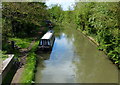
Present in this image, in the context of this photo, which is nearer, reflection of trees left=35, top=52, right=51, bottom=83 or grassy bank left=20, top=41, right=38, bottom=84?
grassy bank left=20, top=41, right=38, bottom=84

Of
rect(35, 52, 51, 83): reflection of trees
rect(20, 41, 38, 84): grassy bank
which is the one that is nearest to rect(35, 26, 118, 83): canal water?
rect(35, 52, 51, 83): reflection of trees

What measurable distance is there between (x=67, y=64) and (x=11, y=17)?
616cm

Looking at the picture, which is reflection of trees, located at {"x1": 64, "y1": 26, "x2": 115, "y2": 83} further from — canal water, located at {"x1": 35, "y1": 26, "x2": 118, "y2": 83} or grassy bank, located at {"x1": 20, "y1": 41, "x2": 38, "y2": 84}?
grassy bank, located at {"x1": 20, "y1": 41, "x2": 38, "y2": 84}

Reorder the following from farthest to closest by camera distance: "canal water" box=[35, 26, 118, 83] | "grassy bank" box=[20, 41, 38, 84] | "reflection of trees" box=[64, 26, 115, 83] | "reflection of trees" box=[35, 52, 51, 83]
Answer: "reflection of trees" box=[35, 52, 51, 83] < "reflection of trees" box=[64, 26, 115, 83] < "canal water" box=[35, 26, 118, 83] < "grassy bank" box=[20, 41, 38, 84]

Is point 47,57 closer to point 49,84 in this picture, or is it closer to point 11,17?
point 11,17

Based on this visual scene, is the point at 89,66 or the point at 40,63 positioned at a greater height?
the point at 40,63

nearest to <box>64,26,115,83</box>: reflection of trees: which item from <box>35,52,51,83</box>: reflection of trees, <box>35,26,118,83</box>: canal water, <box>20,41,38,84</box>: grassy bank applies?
<box>35,26,118,83</box>: canal water

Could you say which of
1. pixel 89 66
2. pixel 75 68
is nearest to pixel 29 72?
pixel 75 68

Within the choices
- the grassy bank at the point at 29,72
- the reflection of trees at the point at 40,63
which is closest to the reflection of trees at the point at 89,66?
the reflection of trees at the point at 40,63

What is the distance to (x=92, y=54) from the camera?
17312mm

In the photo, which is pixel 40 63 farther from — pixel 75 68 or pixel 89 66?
pixel 89 66

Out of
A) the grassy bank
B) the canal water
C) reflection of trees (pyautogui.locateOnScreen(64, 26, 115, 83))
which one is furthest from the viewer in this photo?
reflection of trees (pyautogui.locateOnScreen(64, 26, 115, 83))

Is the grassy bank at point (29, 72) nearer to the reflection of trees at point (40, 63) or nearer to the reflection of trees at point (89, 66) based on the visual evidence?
the reflection of trees at point (40, 63)

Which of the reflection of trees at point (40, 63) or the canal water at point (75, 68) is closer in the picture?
the canal water at point (75, 68)
